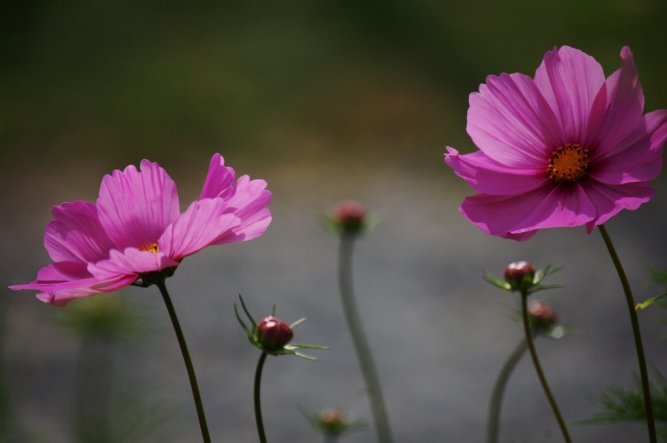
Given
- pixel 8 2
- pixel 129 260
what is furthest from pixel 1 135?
pixel 129 260

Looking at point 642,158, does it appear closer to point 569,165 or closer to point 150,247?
point 569,165

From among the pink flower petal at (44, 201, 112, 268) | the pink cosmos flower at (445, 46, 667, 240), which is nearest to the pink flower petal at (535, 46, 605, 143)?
the pink cosmos flower at (445, 46, 667, 240)

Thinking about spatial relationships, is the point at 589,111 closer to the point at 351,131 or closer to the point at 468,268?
the point at 468,268

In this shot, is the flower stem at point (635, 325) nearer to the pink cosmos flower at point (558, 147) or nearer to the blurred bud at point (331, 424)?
the pink cosmos flower at point (558, 147)

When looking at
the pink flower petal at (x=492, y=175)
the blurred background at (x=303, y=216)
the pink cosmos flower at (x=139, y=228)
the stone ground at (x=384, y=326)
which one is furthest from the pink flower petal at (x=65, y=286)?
the stone ground at (x=384, y=326)

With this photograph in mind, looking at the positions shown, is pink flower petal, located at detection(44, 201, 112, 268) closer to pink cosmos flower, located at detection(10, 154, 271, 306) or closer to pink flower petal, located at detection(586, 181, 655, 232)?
pink cosmos flower, located at detection(10, 154, 271, 306)

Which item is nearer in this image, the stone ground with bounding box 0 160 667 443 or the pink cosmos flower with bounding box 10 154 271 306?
the pink cosmos flower with bounding box 10 154 271 306
